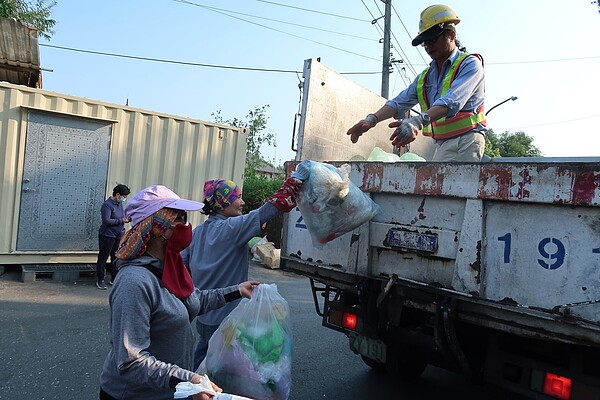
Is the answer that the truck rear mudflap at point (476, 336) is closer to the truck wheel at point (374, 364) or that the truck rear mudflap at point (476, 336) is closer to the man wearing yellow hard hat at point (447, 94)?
the truck wheel at point (374, 364)

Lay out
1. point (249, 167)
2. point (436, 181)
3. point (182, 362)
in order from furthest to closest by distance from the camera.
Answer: point (249, 167) < point (436, 181) < point (182, 362)

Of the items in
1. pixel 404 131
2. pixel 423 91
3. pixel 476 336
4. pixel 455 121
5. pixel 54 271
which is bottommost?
pixel 54 271

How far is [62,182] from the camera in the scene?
6.89 metres

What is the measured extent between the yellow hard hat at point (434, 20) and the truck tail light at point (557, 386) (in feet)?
7.25

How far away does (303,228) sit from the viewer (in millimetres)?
3404

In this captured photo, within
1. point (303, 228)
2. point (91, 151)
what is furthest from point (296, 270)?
point (91, 151)

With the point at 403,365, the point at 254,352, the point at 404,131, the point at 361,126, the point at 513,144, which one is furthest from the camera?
the point at 513,144

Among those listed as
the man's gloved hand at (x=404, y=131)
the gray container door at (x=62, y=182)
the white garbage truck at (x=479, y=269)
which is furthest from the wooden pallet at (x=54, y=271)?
the man's gloved hand at (x=404, y=131)

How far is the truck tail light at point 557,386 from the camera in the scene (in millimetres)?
2254

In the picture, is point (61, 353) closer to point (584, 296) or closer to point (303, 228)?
point (303, 228)

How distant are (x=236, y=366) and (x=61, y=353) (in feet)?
9.87

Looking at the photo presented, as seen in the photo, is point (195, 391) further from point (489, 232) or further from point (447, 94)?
point (447, 94)

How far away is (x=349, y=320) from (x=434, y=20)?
2084 millimetres

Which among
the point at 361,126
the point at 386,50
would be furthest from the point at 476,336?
the point at 386,50
